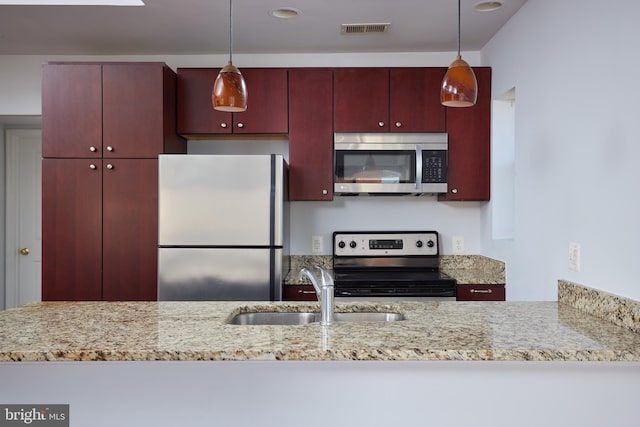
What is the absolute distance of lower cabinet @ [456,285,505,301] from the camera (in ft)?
9.93

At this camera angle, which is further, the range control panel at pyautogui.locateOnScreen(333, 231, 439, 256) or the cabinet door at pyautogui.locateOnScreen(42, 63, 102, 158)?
the range control panel at pyautogui.locateOnScreen(333, 231, 439, 256)

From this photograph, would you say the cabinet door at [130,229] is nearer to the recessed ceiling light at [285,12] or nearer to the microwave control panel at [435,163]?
the recessed ceiling light at [285,12]

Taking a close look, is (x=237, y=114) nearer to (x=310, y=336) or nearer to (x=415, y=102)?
(x=415, y=102)

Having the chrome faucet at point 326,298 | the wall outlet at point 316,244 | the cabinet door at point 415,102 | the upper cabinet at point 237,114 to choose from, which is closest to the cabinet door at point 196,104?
the upper cabinet at point 237,114

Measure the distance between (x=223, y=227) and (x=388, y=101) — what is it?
1.36 metres

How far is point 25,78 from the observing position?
357 centimetres

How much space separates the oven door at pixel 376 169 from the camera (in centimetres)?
330

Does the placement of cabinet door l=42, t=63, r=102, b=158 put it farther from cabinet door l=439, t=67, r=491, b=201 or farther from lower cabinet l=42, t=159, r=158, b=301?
cabinet door l=439, t=67, r=491, b=201

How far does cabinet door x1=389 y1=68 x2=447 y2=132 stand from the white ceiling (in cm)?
22

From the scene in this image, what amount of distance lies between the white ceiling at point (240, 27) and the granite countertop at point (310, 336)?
5.54 feet

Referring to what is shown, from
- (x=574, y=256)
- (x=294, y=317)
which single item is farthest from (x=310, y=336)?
(x=574, y=256)

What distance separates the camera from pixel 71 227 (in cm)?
310

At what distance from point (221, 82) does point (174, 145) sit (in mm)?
1500

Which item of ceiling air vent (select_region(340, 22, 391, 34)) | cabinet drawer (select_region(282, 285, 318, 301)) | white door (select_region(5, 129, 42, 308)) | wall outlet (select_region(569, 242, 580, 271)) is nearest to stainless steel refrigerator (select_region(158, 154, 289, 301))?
cabinet drawer (select_region(282, 285, 318, 301))
